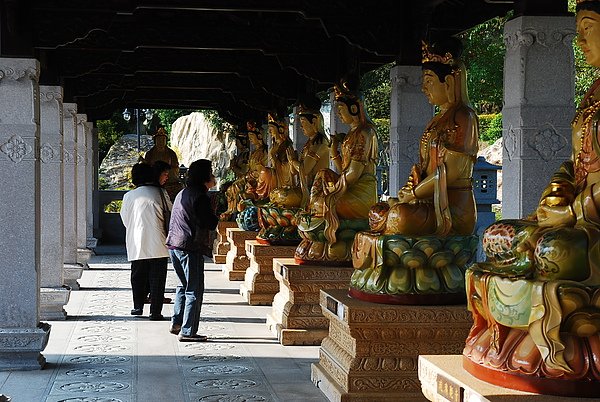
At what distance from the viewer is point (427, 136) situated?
20.4 feet

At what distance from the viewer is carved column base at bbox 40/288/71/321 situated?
938 cm

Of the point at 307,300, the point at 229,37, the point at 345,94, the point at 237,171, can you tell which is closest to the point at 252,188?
the point at 237,171

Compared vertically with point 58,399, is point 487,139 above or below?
above

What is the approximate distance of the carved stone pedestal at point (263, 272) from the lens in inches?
406

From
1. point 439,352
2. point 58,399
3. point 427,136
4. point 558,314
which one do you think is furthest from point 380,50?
point 558,314

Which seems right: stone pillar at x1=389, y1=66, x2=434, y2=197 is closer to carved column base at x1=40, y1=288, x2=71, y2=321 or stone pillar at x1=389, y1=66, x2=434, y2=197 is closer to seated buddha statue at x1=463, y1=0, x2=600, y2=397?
carved column base at x1=40, y1=288, x2=71, y2=321

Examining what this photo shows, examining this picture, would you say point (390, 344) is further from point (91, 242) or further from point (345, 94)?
point (91, 242)

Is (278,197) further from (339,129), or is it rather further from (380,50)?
(380,50)

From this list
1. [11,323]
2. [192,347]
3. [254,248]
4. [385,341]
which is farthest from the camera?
[254,248]

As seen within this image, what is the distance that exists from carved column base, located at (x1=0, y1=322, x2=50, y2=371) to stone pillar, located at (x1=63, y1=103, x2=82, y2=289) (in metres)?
4.60

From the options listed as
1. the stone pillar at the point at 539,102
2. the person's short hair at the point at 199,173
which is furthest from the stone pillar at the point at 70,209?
the stone pillar at the point at 539,102

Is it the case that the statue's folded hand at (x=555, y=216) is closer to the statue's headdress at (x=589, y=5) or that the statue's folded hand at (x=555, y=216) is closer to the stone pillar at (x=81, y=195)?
the statue's headdress at (x=589, y=5)

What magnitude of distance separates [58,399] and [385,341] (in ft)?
7.06

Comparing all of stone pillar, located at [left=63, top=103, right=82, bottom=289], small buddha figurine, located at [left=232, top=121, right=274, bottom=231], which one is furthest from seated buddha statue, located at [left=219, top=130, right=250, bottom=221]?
stone pillar, located at [left=63, top=103, right=82, bottom=289]
